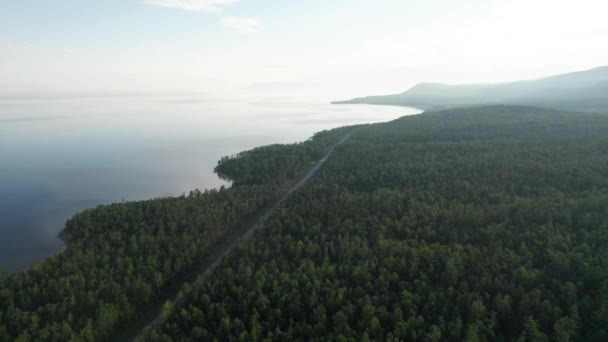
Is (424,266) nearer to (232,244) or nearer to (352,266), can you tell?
(352,266)

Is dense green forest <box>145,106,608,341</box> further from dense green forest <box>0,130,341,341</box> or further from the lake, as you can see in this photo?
the lake

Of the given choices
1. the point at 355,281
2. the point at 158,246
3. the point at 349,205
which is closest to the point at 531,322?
the point at 355,281

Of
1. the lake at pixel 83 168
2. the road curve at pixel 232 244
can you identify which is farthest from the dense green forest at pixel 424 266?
the lake at pixel 83 168

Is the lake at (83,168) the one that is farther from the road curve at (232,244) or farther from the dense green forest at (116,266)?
the road curve at (232,244)

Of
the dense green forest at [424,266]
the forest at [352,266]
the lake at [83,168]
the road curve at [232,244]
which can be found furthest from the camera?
the lake at [83,168]

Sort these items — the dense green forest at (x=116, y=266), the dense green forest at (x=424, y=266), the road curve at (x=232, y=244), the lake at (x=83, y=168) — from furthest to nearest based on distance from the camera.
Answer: the lake at (x=83, y=168) < the road curve at (x=232, y=244) < the dense green forest at (x=116, y=266) < the dense green forest at (x=424, y=266)
